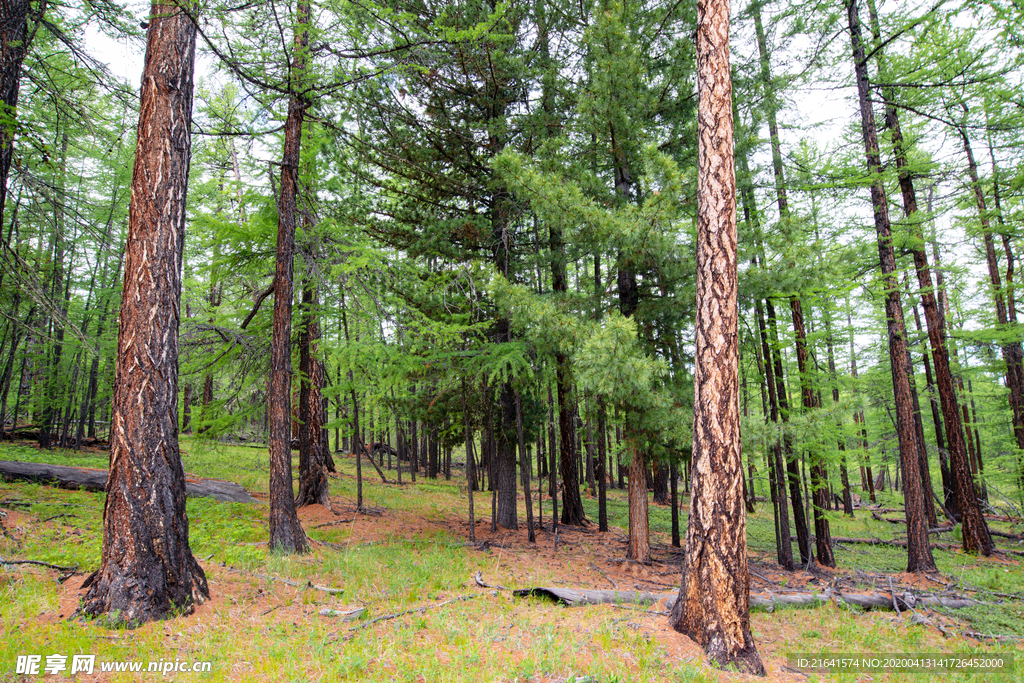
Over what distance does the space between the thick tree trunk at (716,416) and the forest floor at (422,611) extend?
0.36 metres

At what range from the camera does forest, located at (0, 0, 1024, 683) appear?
469 cm

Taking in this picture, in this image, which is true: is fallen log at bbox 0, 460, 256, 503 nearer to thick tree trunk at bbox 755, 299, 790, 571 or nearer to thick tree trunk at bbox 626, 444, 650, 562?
thick tree trunk at bbox 626, 444, 650, 562

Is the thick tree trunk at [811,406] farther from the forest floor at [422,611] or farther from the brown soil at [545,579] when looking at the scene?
the forest floor at [422,611]

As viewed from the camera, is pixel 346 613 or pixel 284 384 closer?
pixel 346 613

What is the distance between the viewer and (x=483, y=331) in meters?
10.5

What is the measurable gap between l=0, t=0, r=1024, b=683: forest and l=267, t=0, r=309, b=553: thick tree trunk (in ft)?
0.18

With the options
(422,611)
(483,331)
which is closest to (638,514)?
(483,331)

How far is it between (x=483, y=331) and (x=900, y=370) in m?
9.31

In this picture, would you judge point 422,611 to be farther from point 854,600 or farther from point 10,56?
point 10,56

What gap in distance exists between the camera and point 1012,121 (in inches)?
432

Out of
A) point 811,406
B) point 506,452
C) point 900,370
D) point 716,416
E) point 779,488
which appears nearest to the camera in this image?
point 716,416

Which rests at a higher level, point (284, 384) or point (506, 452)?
point (284, 384)

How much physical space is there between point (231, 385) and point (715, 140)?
9.99 metres

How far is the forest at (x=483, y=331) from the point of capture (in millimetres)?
4688
